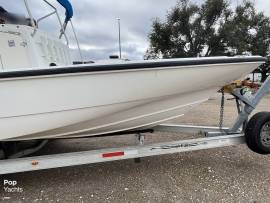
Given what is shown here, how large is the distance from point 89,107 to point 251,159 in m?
2.24

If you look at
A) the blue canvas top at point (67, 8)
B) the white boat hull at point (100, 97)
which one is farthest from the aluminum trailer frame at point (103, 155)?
the blue canvas top at point (67, 8)

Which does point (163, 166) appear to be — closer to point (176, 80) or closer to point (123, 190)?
point (123, 190)

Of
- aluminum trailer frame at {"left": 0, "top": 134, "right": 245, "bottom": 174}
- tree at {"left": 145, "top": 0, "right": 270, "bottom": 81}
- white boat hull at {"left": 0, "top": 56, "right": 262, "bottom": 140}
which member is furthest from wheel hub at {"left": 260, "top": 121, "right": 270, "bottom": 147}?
tree at {"left": 145, "top": 0, "right": 270, "bottom": 81}

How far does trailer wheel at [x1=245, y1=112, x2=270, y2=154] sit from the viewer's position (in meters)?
3.28

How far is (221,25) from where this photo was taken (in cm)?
2336

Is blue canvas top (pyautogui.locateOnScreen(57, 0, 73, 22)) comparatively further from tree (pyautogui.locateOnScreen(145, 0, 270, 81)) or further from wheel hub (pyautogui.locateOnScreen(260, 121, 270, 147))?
tree (pyautogui.locateOnScreen(145, 0, 270, 81))

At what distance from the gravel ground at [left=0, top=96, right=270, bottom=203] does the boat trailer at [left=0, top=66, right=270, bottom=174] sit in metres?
0.31

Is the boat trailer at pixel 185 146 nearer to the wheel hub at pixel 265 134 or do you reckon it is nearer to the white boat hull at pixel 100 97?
the wheel hub at pixel 265 134

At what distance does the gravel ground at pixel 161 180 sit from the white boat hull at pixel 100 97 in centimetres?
53

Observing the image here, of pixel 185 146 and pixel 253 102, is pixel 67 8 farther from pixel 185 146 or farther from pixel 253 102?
pixel 253 102

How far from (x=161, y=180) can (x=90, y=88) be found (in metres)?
1.30

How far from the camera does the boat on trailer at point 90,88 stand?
275 centimetres

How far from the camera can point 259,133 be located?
3295 mm

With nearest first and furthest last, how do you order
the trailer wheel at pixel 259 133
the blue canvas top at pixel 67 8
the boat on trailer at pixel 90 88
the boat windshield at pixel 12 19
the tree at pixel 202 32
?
the boat on trailer at pixel 90 88 < the trailer wheel at pixel 259 133 < the boat windshield at pixel 12 19 < the blue canvas top at pixel 67 8 < the tree at pixel 202 32
